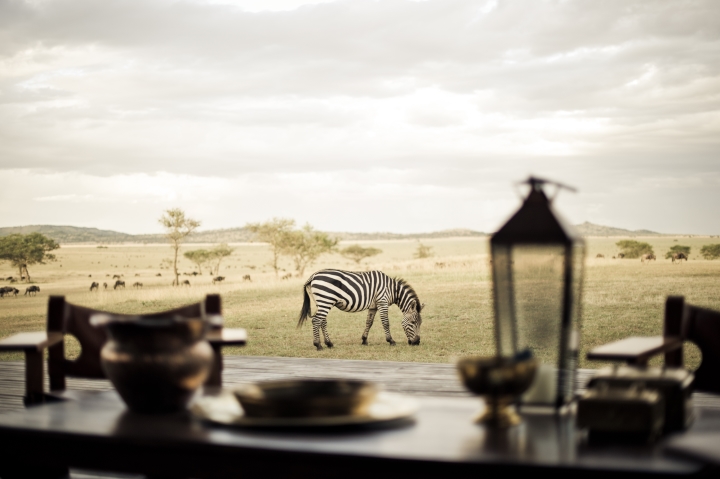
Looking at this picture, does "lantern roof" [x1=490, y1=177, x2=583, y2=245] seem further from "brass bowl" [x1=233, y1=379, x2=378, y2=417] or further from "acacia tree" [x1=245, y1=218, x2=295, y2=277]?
"acacia tree" [x1=245, y1=218, x2=295, y2=277]

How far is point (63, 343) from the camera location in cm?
265

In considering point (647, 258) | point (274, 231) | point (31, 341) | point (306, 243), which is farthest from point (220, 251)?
point (31, 341)

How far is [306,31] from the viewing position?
16047mm

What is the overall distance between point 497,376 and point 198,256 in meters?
25.4

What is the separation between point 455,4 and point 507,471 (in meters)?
14.4

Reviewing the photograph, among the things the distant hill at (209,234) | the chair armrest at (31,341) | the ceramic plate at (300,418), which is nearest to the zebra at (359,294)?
the distant hill at (209,234)

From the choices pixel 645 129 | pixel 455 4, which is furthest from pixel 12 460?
pixel 645 129

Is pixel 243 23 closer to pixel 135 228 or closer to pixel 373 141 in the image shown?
pixel 135 228

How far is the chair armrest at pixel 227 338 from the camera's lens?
2406 millimetres

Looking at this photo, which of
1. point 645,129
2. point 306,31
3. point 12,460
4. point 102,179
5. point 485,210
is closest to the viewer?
point 12,460

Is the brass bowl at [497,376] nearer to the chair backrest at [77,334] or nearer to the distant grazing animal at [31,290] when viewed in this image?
the chair backrest at [77,334]

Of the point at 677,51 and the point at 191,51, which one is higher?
the point at 191,51

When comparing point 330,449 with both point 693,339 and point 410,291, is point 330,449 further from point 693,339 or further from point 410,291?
point 410,291

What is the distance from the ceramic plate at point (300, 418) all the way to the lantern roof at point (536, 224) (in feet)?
1.59
